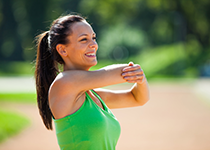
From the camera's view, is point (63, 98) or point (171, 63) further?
point (171, 63)

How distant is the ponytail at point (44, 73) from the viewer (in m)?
2.36

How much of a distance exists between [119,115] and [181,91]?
21.5ft

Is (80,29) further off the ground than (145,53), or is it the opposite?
(80,29)

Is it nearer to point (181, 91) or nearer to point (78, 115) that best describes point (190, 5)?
point (181, 91)

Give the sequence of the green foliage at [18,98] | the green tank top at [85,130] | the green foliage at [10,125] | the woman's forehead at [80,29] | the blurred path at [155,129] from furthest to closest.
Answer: the green foliage at [18,98], the green foliage at [10,125], the blurred path at [155,129], the woman's forehead at [80,29], the green tank top at [85,130]

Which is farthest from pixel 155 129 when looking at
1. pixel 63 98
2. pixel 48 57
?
pixel 63 98

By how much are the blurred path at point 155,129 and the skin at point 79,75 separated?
4680 mm

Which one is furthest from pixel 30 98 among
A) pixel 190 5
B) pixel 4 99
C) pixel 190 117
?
pixel 190 5

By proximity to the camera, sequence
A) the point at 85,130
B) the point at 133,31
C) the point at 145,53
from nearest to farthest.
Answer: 1. the point at 85,130
2. the point at 145,53
3. the point at 133,31

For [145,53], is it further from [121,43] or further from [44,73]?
[44,73]

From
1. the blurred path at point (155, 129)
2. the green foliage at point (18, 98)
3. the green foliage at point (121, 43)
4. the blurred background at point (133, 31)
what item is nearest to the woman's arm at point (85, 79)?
the blurred path at point (155, 129)

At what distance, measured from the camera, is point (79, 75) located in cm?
208

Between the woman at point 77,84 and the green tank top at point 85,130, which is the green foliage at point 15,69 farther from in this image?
the green tank top at point 85,130

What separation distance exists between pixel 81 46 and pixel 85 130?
1.97ft
